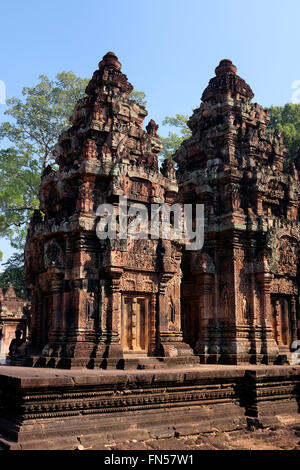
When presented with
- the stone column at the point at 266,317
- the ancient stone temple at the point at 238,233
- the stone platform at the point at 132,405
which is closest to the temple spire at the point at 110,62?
the ancient stone temple at the point at 238,233

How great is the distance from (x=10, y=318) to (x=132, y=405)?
15.9 metres

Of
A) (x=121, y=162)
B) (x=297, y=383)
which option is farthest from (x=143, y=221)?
A: (x=297, y=383)

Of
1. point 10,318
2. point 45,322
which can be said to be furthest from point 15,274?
point 45,322

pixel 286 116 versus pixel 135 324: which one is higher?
pixel 286 116

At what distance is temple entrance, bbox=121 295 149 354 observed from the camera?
957cm

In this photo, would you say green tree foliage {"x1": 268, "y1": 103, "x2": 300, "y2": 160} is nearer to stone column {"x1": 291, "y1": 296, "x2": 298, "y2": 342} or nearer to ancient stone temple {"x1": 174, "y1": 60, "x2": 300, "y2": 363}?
ancient stone temple {"x1": 174, "y1": 60, "x2": 300, "y2": 363}

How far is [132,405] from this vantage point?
700 cm

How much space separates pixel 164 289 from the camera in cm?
1002

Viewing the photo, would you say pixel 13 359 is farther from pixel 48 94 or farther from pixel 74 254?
pixel 48 94

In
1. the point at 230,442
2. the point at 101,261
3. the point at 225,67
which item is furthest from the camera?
the point at 225,67

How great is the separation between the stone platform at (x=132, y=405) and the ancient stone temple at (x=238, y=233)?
283cm

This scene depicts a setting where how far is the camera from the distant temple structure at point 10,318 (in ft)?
67.6

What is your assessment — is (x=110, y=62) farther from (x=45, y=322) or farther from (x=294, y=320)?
(x=294, y=320)
